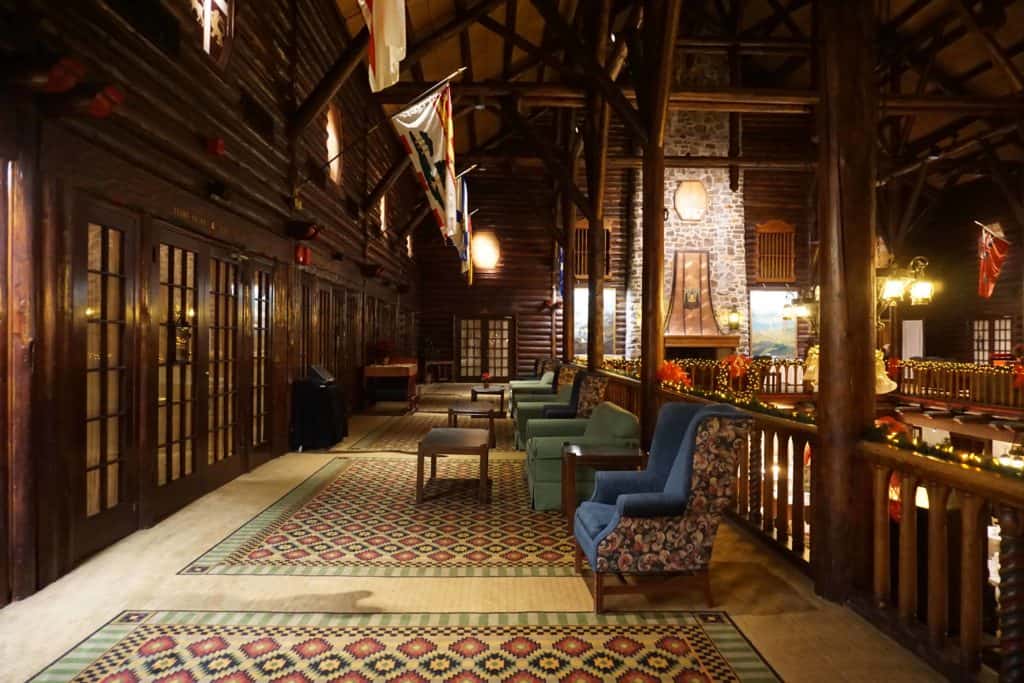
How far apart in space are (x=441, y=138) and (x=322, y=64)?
394 centimetres

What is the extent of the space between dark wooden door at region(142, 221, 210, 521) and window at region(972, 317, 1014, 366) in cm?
1821

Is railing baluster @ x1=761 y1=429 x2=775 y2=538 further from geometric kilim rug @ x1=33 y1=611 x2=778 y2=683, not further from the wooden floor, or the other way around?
geometric kilim rug @ x1=33 y1=611 x2=778 y2=683

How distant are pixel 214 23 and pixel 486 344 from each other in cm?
1482

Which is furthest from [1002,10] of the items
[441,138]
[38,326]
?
[38,326]

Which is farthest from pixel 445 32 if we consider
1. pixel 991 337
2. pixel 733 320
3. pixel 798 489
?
pixel 991 337

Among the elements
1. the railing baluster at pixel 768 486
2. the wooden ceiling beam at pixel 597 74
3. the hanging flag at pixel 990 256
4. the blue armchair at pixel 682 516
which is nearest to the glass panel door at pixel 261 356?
the wooden ceiling beam at pixel 597 74

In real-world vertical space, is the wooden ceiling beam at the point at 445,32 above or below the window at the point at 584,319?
above

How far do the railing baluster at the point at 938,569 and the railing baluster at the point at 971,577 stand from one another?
0.46ft

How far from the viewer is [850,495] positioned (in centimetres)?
329

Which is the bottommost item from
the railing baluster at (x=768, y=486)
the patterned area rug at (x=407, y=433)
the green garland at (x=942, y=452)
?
the patterned area rug at (x=407, y=433)

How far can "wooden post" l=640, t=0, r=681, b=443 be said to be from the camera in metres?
6.71

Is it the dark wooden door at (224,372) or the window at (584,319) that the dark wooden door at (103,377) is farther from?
the window at (584,319)

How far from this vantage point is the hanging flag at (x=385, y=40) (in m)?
3.43

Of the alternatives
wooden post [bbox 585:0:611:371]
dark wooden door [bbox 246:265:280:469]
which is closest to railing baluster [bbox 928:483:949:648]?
dark wooden door [bbox 246:265:280:469]
